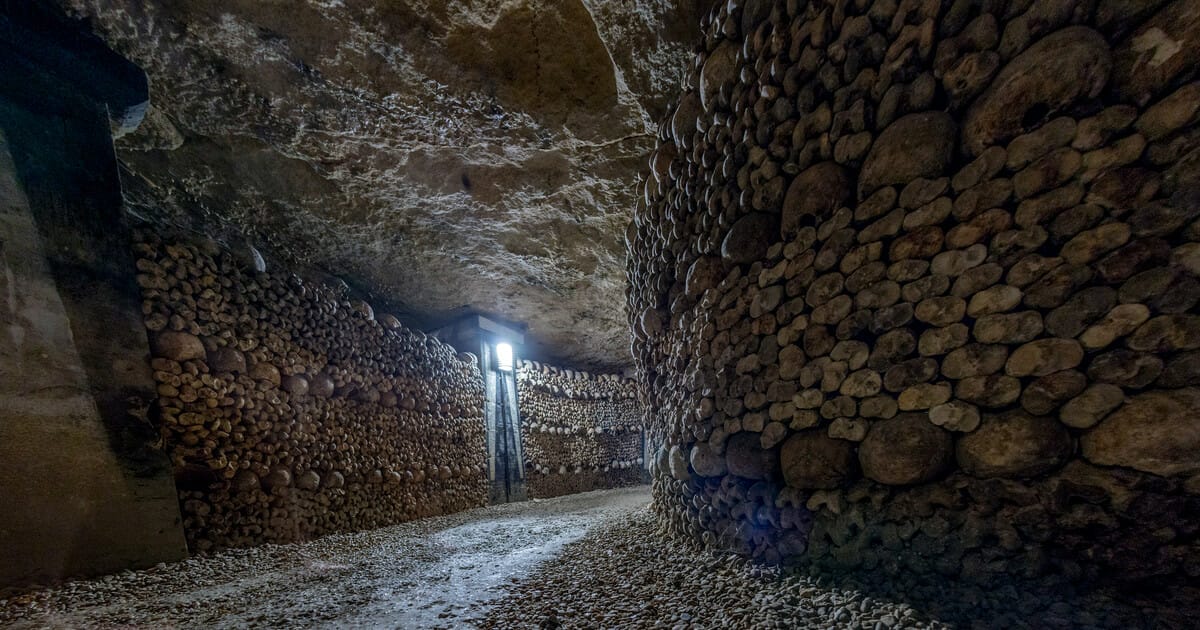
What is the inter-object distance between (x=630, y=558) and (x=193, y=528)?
360 centimetres

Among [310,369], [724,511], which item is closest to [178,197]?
[310,369]

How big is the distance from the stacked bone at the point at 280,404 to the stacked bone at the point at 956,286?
162 inches

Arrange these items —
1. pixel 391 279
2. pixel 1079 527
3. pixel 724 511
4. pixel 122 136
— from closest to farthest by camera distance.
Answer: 1. pixel 1079 527
2. pixel 724 511
3. pixel 122 136
4. pixel 391 279

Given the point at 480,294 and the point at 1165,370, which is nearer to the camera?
the point at 1165,370

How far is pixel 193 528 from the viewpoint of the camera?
129 inches

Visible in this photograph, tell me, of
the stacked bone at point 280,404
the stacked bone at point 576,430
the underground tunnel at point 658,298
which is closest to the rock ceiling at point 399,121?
the underground tunnel at point 658,298

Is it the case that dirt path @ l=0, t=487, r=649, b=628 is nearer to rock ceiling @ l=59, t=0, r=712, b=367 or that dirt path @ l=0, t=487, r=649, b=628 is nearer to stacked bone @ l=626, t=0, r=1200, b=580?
stacked bone @ l=626, t=0, r=1200, b=580

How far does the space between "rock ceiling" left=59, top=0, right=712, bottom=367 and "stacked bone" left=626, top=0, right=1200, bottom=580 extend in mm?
1218

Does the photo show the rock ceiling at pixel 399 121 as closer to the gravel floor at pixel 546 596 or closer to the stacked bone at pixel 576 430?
the gravel floor at pixel 546 596

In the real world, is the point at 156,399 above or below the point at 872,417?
above

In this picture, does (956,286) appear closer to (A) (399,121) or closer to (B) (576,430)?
(A) (399,121)

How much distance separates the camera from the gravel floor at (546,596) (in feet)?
4.66

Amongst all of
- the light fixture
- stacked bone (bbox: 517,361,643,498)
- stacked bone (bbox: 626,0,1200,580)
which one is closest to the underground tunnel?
stacked bone (bbox: 626,0,1200,580)

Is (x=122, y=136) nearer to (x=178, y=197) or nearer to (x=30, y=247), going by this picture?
(x=178, y=197)
